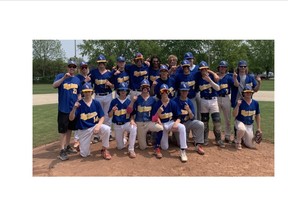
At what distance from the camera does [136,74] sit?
724cm

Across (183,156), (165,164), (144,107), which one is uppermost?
(144,107)

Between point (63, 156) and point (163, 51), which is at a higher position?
point (163, 51)

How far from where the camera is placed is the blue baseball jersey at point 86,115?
239 inches

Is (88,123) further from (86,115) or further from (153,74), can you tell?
(153,74)

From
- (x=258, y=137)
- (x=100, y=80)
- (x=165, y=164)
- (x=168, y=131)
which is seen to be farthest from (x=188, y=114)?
(x=100, y=80)

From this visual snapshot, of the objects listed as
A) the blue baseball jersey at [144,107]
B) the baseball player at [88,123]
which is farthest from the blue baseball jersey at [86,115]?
the blue baseball jersey at [144,107]

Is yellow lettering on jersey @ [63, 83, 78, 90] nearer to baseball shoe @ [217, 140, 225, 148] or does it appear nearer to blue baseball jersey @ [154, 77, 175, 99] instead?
blue baseball jersey @ [154, 77, 175, 99]

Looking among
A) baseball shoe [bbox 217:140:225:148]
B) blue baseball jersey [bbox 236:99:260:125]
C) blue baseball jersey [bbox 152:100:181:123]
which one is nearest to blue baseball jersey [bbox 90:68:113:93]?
blue baseball jersey [bbox 152:100:181:123]

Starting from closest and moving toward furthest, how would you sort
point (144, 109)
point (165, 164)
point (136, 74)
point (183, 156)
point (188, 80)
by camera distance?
point (165, 164) < point (183, 156) < point (144, 109) < point (188, 80) < point (136, 74)

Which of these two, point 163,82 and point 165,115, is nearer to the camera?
point 165,115

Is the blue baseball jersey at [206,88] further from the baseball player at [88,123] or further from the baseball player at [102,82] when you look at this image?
the baseball player at [88,123]

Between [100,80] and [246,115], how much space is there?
4.20 metres

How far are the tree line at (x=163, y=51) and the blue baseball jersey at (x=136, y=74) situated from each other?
15.8 metres

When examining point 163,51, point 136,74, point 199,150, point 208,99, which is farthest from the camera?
point 163,51
